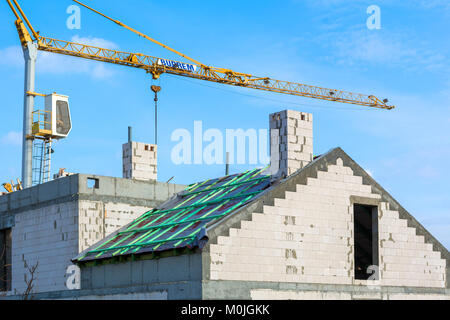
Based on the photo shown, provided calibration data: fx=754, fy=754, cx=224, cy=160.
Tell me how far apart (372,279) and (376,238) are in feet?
5.11

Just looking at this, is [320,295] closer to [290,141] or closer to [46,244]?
[290,141]

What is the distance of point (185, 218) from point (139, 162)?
28.4 feet

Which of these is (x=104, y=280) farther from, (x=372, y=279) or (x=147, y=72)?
(x=147, y=72)

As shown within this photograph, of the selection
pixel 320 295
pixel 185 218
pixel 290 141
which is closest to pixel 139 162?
pixel 185 218

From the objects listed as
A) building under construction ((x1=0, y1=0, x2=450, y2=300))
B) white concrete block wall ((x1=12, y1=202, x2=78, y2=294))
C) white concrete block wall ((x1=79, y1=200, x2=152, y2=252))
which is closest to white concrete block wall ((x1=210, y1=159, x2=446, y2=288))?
building under construction ((x1=0, y1=0, x2=450, y2=300))

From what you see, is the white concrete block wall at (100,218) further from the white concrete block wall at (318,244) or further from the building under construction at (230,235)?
the white concrete block wall at (318,244)

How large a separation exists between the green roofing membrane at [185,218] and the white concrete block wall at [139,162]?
3.30 metres

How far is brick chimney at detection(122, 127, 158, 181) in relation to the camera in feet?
119

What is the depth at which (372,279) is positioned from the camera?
2845cm

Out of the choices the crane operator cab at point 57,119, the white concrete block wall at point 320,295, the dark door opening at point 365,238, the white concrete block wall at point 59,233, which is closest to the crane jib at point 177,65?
the crane operator cab at point 57,119

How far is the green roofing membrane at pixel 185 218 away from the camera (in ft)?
86.0

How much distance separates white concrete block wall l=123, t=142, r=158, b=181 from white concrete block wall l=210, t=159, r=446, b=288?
11639 mm

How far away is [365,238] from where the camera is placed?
3177 cm
